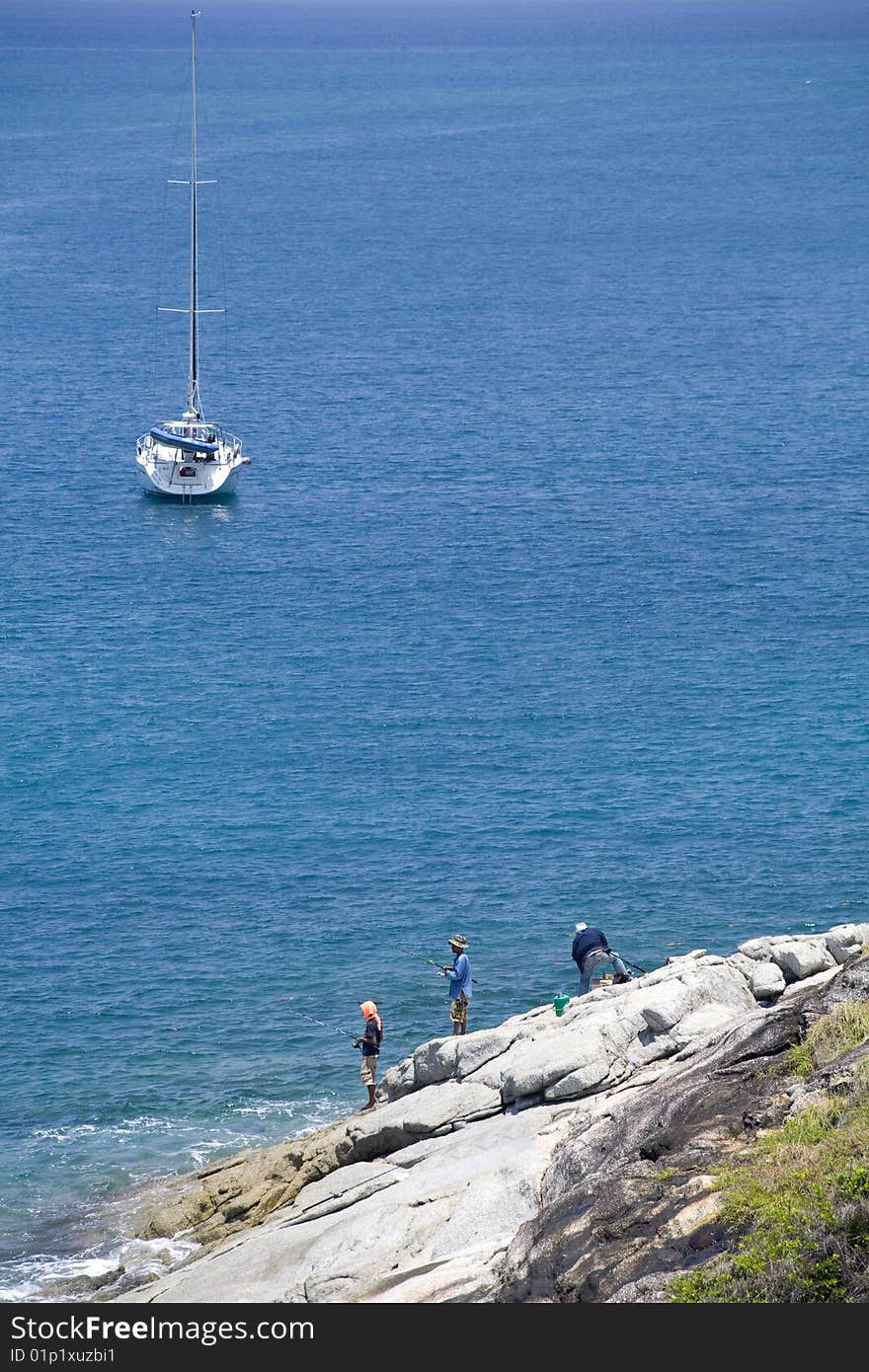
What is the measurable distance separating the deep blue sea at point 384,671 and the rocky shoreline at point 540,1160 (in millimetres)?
4715

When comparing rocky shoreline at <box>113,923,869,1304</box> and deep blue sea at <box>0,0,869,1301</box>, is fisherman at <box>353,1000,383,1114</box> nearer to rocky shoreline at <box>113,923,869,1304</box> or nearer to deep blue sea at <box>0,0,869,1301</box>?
rocky shoreline at <box>113,923,869,1304</box>

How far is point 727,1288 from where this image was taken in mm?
22922

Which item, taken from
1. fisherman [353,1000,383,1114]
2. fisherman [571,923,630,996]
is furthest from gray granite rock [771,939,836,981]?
fisherman [353,1000,383,1114]

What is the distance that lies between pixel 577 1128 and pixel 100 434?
3605 inches

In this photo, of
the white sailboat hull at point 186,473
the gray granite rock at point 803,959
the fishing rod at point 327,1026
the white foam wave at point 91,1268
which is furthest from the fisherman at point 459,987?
the white sailboat hull at point 186,473

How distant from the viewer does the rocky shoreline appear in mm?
26719

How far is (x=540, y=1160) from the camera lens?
3106cm

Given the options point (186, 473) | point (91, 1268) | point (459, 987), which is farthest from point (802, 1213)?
point (186, 473)

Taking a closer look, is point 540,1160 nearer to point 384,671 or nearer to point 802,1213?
point 802,1213

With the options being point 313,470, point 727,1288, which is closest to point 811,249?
point 313,470

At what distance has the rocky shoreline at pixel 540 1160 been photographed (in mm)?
26719

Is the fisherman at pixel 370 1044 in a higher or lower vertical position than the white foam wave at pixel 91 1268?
higher

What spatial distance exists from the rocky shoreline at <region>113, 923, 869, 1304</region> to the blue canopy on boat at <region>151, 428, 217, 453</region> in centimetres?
7107

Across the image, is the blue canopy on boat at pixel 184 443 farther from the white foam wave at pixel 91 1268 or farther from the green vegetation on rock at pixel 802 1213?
the green vegetation on rock at pixel 802 1213
